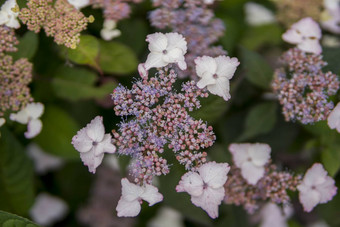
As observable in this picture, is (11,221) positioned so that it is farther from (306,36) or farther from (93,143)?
(306,36)

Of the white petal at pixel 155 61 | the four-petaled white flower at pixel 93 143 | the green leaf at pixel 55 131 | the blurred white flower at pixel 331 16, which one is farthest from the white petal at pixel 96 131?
the blurred white flower at pixel 331 16

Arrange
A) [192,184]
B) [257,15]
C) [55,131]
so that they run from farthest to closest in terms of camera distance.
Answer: [257,15], [55,131], [192,184]

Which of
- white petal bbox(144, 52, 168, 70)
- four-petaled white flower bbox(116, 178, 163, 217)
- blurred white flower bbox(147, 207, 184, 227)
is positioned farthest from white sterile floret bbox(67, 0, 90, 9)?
blurred white flower bbox(147, 207, 184, 227)

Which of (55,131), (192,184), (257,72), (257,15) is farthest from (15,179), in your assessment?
(257,15)

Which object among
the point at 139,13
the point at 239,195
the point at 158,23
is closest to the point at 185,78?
the point at 158,23

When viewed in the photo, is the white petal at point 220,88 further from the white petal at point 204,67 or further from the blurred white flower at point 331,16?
the blurred white flower at point 331,16

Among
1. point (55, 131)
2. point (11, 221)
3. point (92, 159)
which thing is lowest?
point (55, 131)

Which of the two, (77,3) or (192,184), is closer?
(192,184)
